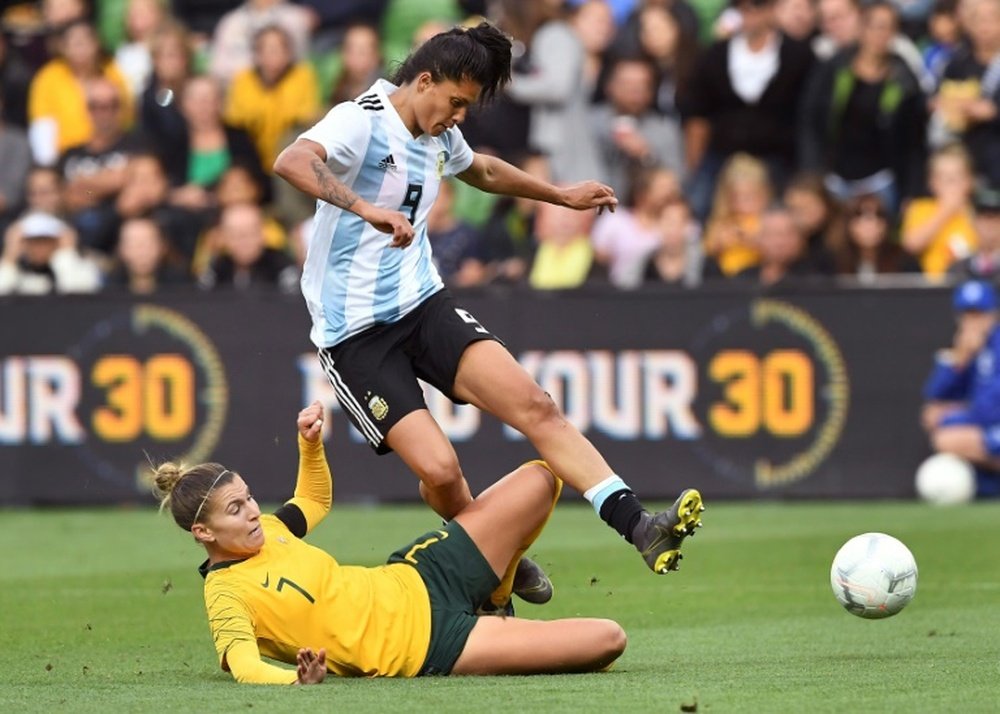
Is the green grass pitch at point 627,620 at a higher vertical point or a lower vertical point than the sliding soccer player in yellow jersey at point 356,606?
lower

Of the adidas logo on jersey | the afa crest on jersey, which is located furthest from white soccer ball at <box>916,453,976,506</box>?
the adidas logo on jersey

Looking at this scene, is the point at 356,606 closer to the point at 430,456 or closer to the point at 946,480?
the point at 430,456

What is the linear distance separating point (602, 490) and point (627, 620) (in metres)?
1.84

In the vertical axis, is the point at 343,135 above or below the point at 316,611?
above

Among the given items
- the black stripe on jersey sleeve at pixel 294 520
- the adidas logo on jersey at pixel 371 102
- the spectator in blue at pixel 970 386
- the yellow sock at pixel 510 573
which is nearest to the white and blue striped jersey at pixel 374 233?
the adidas logo on jersey at pixel 371 102

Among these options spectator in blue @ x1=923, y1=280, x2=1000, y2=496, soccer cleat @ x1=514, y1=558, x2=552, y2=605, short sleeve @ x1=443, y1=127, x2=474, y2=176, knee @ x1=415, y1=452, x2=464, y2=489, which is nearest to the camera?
knee @ x1=415, y1=452, x2=464, y2=489

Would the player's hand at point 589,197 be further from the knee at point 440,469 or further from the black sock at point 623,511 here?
the black sock at point 623,511

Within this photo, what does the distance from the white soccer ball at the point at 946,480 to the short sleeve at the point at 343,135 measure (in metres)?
8.06

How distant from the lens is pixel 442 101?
777 centimetres

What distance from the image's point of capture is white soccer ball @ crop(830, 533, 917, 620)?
24.9ft

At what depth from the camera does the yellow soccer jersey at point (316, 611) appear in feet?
22.1

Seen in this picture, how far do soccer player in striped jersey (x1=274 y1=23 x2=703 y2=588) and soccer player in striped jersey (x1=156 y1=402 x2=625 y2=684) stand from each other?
599 mm

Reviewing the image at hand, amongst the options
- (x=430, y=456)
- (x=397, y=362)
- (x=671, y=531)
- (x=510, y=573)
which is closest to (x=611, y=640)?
(x=671, y=531)

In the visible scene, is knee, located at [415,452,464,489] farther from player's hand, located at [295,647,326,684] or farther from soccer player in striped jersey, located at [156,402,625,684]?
player's hand, located at [295,647,326,684]
